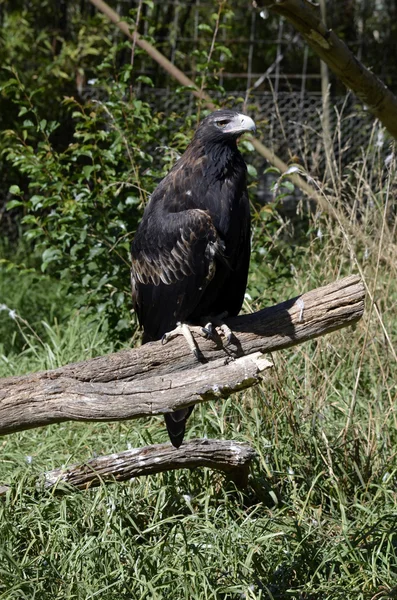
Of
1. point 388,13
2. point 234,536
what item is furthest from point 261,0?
point 388,13

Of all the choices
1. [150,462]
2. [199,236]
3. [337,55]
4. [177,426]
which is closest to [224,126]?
[199,236]

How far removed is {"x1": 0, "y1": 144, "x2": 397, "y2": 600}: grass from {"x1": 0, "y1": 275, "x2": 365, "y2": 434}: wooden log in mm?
639

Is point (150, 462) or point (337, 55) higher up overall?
point (337, 55)

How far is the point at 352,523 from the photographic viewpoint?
3402 millimetres

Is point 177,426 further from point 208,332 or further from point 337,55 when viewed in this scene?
point 337,55

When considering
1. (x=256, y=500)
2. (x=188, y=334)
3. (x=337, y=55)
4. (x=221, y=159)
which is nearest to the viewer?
(x=337, y=55)

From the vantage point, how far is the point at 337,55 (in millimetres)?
2670

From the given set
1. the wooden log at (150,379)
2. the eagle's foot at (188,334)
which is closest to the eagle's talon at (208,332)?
the eagle's foot at (188,334)

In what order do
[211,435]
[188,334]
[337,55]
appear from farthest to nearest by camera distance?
[211,435] < [188,334] < [337,55]

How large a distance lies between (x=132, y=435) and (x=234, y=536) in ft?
3.01

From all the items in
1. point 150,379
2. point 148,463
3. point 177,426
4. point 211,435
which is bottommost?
point 211,435

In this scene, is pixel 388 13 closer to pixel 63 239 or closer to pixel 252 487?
pixel 63 239

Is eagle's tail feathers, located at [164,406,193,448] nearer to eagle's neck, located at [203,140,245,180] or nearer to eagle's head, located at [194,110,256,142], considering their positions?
eagle's neck, located at [203,140,245,180]

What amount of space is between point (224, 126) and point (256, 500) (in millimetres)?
1613
